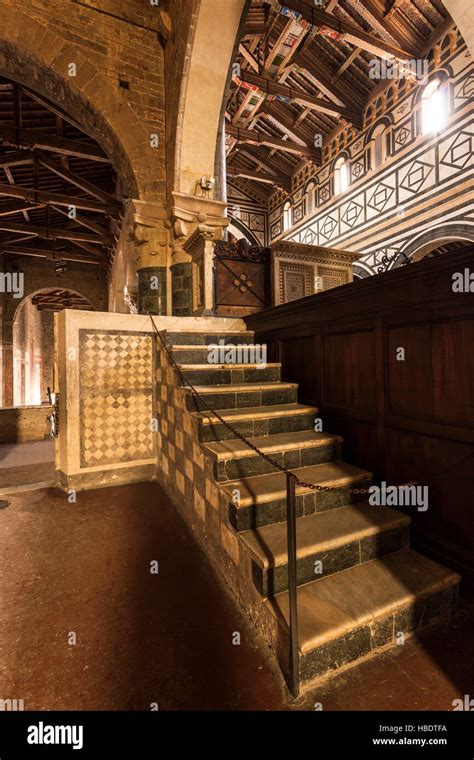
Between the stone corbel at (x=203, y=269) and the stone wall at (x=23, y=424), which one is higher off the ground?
the stone corbel at (x=203, y=269)

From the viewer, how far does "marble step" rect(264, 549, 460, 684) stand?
5.03 feet

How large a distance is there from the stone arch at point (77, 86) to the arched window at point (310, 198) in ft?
30.0

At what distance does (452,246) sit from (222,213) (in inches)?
287

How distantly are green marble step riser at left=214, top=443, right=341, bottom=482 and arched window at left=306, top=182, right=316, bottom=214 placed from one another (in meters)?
13.0

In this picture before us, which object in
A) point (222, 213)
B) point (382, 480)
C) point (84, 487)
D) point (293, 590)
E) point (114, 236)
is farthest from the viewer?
point (114, 236)

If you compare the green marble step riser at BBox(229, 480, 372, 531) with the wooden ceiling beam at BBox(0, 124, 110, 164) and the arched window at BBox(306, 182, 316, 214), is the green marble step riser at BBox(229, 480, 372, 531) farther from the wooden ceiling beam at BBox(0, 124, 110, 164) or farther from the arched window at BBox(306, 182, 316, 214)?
the arched window at BBox(306, 182, 316, 214)

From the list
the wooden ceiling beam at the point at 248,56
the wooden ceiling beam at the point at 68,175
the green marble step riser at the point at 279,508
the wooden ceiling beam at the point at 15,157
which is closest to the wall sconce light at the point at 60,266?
the wooden ceiling beam at the point at 68,175

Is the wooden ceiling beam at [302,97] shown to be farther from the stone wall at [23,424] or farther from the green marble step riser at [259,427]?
the green marble step riser at [259,427]

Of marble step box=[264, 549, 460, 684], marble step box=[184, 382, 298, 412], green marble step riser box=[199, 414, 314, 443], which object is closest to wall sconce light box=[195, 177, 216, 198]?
marble step box=[184, 382, 298, 412]

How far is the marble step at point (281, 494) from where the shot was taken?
6.73ft

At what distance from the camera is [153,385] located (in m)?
4.20
